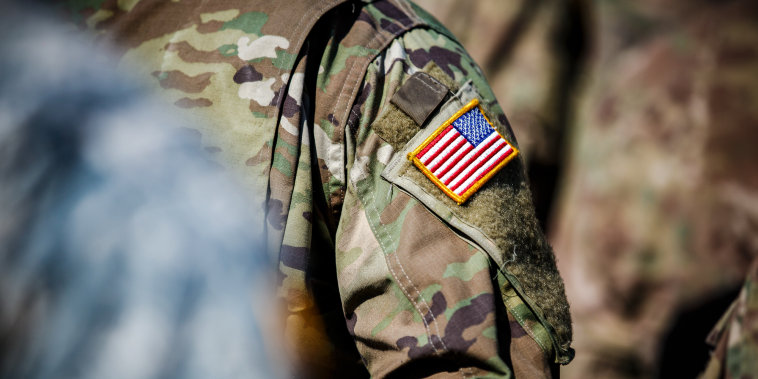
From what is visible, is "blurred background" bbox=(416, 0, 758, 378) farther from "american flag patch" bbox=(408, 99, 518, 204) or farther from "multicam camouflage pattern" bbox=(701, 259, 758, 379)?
"american flag patch" bbox=(408, 99, 518, 204)

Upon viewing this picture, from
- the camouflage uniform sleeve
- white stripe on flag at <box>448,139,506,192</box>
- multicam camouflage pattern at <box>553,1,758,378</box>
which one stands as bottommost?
multicam camouflage pattern at <box>553,1,758,378</box>

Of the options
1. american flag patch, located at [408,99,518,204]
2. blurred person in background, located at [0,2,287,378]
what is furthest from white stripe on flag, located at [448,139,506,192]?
blurred person in background, located at [0,2,287,378]

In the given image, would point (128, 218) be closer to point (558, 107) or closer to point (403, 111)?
point (403, 111)

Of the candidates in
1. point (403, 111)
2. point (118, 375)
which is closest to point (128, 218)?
point (118, 375)

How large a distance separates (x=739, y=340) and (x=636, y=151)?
49.0 inches

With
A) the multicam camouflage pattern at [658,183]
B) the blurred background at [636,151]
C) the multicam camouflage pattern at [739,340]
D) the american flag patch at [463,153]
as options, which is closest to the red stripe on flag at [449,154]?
the american flag patch at [463,153]

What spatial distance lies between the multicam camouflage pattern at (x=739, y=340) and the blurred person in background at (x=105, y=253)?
1136 mm

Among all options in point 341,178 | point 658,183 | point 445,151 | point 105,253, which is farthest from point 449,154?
point 658,183

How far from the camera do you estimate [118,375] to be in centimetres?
63

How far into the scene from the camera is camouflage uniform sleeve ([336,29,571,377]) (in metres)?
0.80

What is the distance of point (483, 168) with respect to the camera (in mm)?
896

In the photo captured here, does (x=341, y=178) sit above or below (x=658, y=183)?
above

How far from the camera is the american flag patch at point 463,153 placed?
0.88 meters

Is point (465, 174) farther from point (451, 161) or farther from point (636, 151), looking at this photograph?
point (636, 151)
